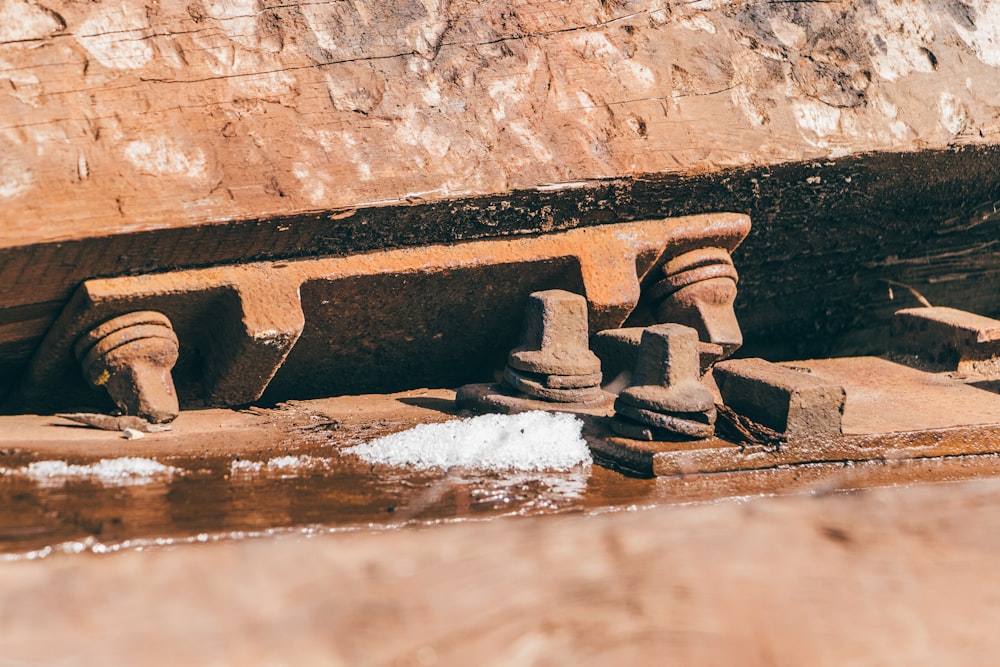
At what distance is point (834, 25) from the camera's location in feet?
11.6

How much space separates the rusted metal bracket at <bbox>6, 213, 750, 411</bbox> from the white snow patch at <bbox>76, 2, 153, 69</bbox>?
0.55 meters

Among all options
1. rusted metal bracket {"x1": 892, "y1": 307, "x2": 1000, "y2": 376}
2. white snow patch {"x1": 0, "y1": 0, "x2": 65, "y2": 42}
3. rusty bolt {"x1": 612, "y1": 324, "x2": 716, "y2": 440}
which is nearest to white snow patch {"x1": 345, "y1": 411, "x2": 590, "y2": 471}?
rusty bolt {"x1": 612, "y1": 324, "x2": 716, "y2": 440}

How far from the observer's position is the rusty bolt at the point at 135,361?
2.84m

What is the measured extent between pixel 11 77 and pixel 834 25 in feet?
8.00

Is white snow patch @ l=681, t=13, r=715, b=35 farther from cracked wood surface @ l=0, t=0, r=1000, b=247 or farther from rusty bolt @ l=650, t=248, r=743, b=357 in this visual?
rusty bolt @ l=650, t=248, r=743, b=357

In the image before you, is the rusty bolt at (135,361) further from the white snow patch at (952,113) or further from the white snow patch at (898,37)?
the white snow patch at (952,113)

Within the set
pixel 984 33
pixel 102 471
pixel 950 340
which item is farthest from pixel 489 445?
pixel 984 33

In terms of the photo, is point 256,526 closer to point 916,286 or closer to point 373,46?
point 373,46

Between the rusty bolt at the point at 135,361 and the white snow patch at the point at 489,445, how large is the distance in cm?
55

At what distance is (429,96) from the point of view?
303 cm

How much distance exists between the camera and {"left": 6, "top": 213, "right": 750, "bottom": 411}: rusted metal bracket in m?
2.88

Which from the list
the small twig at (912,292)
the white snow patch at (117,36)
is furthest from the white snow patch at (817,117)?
the white snow patch at (117,36)

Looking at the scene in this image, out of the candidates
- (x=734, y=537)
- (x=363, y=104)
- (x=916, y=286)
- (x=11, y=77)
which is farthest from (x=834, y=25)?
(x=11, y=77)

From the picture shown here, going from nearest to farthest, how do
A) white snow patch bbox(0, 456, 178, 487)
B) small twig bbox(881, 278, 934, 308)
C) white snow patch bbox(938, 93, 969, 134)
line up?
white snow patch bbox(0, 456, 178, 487) < white snow patch bbox(938, 93, 969, 134) < small twig bbox(881, 278, 934, 308)
